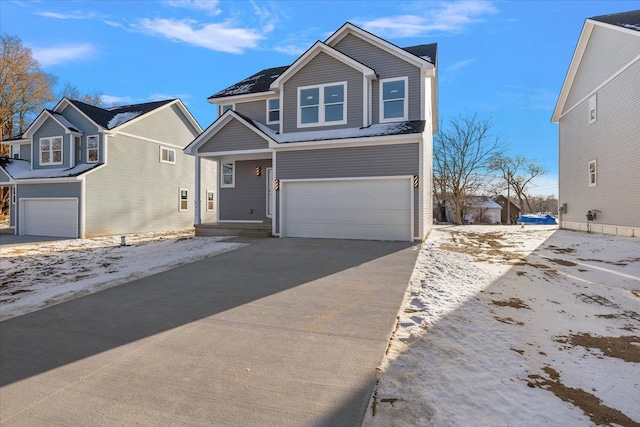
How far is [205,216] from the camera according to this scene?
21.9 m

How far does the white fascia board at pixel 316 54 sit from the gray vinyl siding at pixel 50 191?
11.4 metres

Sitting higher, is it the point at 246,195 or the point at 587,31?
the point at 587,31

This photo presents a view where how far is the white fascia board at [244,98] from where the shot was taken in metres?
14.5

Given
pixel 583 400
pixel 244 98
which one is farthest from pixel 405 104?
pixel 583 400

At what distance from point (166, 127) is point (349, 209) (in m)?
14.9

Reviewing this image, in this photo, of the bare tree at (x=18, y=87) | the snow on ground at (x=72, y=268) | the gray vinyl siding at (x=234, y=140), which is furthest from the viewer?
the bare tree at (x=18, y=87)

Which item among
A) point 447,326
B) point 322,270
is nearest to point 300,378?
point 447,326

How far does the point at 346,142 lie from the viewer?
36.8ft

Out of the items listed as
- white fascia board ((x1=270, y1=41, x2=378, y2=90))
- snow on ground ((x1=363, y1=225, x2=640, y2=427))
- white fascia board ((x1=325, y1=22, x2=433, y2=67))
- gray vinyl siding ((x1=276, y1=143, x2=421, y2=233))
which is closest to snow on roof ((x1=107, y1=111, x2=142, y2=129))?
white fascia board ((x1=270, y1=41, x2=378, y2=90))

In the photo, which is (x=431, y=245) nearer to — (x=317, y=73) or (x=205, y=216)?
(x=317, y=73)

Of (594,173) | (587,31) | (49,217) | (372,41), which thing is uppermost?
(587,31)

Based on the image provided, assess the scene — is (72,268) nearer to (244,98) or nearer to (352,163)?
(352,163)

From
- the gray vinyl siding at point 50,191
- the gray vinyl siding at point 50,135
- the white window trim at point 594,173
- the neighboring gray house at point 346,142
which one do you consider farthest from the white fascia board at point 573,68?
the gray vinyl siding at point 50,135

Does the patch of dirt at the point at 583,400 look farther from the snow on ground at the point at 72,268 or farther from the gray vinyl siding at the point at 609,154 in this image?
the gray vinyl siding at the point at 609,154
